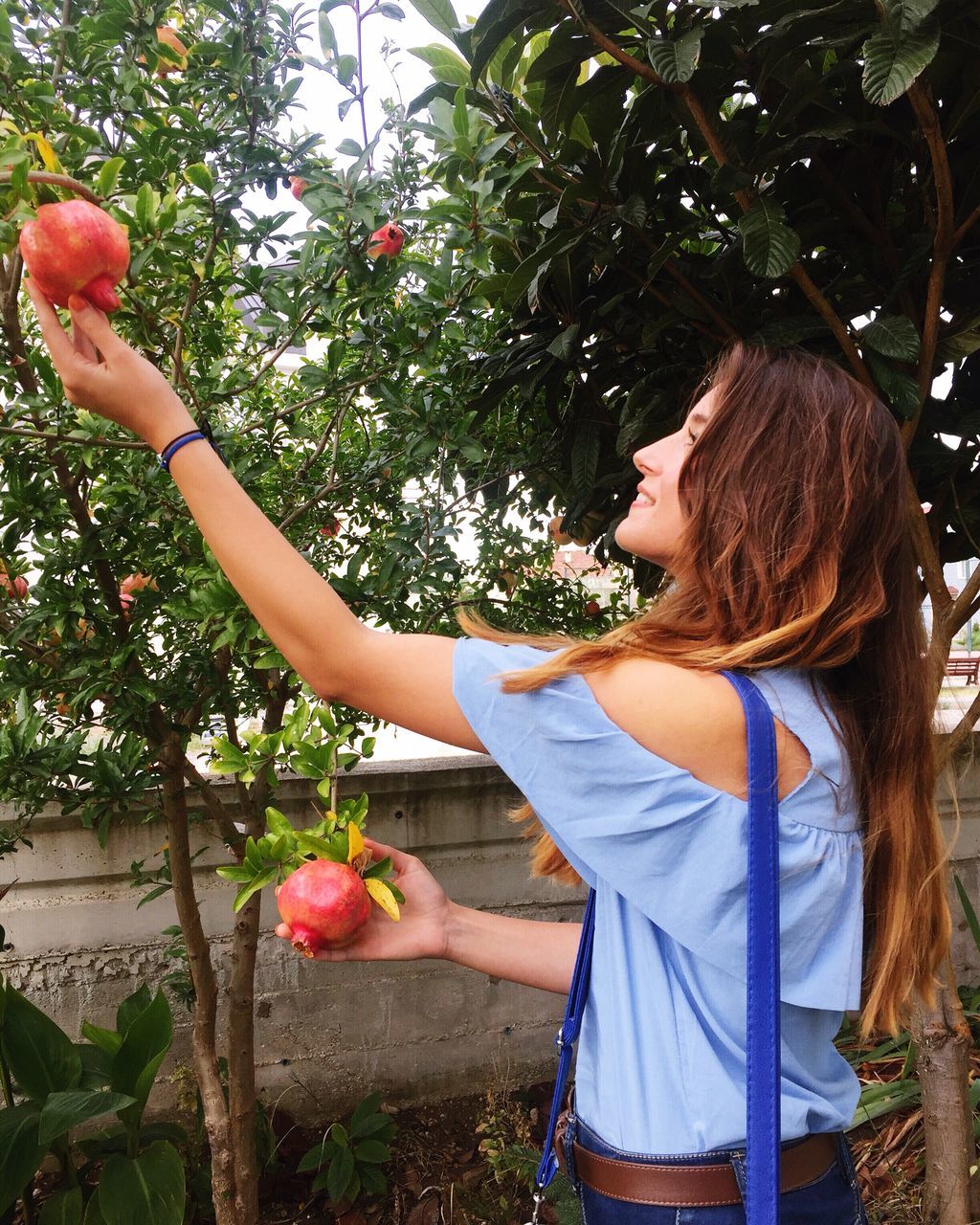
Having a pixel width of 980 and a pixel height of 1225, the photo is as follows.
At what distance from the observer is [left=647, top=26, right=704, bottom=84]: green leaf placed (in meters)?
1.35

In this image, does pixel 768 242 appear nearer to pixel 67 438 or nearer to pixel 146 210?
pixel 146 210

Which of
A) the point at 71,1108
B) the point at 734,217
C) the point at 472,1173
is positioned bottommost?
the point at 472,1173

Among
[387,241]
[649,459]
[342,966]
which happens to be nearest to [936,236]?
[649,459]

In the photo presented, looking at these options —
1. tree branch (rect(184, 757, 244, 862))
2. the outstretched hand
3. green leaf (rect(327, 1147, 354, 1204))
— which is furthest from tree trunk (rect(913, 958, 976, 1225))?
the outstretched hand

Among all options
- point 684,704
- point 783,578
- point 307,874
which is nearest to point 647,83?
point 783,578

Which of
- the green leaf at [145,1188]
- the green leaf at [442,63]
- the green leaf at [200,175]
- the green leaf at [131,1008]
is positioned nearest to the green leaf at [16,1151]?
the green leaf at [145,1188]

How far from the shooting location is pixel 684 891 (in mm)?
958

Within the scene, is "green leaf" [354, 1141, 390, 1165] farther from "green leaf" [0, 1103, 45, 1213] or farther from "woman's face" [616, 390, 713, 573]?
"woman's face" [616, 390, 713, 573]

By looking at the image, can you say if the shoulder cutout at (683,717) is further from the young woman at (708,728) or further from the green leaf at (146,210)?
the green leaf at (146,210)

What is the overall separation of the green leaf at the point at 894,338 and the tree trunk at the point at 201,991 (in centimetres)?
166

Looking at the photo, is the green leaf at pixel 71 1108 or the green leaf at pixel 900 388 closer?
the green leaf at pixel 900 388

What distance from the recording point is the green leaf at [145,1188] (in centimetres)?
189

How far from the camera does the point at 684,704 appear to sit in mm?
938

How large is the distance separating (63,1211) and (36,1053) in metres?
0.35
